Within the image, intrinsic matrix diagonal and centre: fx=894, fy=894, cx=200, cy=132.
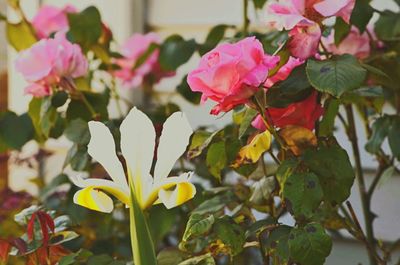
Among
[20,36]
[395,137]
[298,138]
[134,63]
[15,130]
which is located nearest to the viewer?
[298,138]

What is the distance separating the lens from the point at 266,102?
118 cm

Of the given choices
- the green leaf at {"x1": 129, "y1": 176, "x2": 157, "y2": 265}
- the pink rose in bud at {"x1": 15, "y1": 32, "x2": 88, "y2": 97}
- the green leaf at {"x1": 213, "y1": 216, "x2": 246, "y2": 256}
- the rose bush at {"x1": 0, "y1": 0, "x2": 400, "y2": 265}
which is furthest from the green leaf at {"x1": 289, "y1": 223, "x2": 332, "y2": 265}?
the pink rose in bud at {"x1": 15, "y1": 32, "x2": 88, "y2": 97}

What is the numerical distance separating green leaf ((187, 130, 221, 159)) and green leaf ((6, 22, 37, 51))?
643mm

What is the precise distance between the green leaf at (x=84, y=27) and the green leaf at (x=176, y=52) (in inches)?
5.3

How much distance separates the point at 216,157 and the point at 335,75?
0.27 metres

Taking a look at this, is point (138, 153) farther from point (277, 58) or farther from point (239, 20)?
point (239, 20)

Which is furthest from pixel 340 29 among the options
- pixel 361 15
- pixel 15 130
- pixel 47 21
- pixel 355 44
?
pixel 47 21

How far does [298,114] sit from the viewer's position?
1.24 metres

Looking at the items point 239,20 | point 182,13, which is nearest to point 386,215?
point 239,20

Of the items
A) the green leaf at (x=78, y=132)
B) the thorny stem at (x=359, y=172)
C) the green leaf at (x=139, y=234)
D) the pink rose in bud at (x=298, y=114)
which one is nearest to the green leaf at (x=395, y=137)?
the thorny stem at (x=359, y=172)

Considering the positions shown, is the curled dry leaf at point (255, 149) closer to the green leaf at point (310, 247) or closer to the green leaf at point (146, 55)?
the green leaf at point (310, 247)

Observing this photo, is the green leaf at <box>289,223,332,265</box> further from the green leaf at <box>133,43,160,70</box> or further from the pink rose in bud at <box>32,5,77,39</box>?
the pink rose in bud at <box>32,5,77,39</box>

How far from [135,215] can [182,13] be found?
54.8 inches

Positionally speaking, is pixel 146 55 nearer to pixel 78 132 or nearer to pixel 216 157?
pixel 78 132
